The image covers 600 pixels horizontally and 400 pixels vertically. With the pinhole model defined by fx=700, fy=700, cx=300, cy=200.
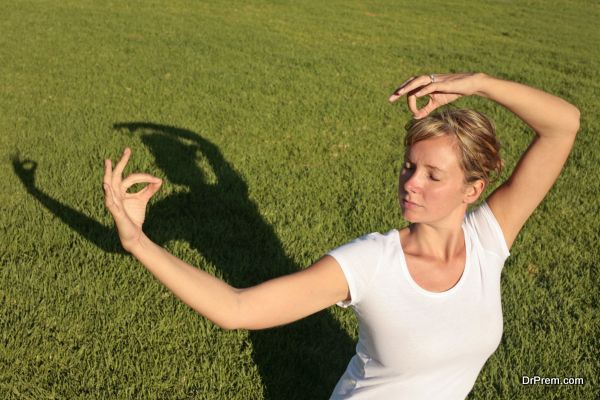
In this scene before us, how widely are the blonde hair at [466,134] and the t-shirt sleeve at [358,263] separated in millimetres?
509

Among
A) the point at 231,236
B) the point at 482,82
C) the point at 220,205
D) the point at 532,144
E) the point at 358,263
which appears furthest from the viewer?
the point at 220,205

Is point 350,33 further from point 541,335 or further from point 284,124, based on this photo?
point 541,335

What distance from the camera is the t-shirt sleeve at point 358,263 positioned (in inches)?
95.3

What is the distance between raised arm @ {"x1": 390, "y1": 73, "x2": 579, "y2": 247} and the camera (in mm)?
2695

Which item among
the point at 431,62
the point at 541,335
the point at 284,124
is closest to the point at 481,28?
the point at 431,62

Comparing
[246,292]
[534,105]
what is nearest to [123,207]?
[246,292]

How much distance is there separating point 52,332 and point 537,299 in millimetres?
3446

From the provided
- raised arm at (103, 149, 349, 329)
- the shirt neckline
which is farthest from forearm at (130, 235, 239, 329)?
the shirt neckline

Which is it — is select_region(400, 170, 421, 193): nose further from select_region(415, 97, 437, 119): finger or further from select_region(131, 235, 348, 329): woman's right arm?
select_region(131, 235, 348, 329): woman's right arm

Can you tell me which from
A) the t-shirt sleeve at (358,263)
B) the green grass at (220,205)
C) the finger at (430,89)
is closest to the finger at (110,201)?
the t-shirt sleeve at (358,263)

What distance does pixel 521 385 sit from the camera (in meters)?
4.34

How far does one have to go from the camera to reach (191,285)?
209 centimetres

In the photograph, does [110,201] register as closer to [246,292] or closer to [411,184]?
[246,292]

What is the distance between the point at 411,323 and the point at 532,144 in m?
→ 1.02
